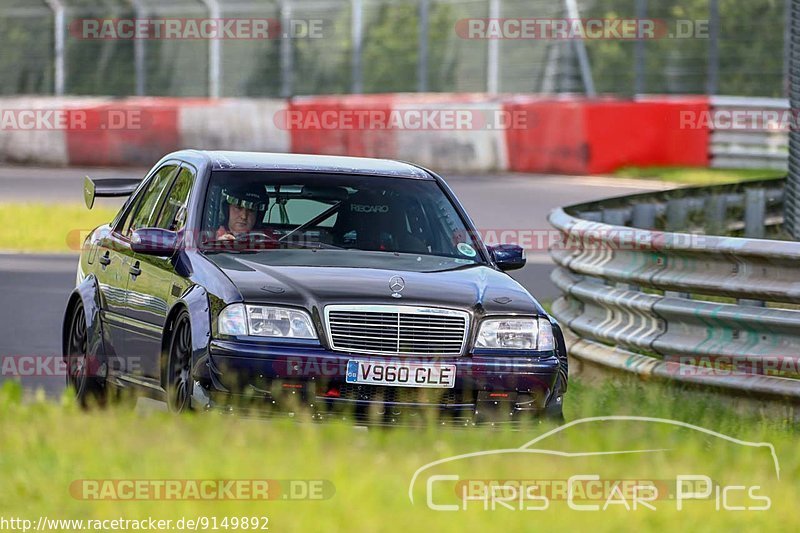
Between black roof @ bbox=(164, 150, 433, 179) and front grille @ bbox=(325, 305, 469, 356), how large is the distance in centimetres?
166

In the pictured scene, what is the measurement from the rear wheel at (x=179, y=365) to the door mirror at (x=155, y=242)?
49cm

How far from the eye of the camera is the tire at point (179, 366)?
8172 millimetres

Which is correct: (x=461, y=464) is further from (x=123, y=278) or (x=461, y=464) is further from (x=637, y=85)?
(x=637, y=85)

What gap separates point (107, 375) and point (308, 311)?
2019mm

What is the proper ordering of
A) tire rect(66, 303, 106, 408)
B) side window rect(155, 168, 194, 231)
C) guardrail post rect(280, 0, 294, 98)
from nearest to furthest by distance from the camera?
side window rect(155, 168, 194, 231)
tire rect(66, 303, 106, 408)
guardrail post rect(280, 0, 294, 98)

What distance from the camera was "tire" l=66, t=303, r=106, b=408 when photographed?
973cm

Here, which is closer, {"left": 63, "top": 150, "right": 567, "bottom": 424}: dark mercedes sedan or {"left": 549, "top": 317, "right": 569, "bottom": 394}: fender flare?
{"left": 63, "top": 150, "right": 567, "bottom": 424}: dark mercedes sedan

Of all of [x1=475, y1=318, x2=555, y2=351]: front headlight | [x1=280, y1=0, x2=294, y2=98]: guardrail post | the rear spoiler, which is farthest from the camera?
[x1=280, y1=0, x2=294, y2=98]: guardrail post

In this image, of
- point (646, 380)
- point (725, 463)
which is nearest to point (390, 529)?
point (725, 463)

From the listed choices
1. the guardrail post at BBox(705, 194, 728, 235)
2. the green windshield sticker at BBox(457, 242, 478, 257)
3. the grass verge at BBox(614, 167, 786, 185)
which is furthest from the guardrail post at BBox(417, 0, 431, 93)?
the green windshield sticker at BBox(457, 242, 478, 257)

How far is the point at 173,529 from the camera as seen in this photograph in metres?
5.65

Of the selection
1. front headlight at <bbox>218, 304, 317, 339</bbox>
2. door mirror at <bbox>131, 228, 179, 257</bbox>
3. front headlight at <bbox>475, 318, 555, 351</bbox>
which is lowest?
front headlight at <bbox>475, 318, 555, 351</bbox>

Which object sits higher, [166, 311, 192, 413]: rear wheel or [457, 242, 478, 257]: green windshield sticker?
[457, 242, 478, 257]: green windshield sticker

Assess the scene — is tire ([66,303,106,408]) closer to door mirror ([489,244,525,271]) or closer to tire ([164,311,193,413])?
tire ([164,311,193,413])
